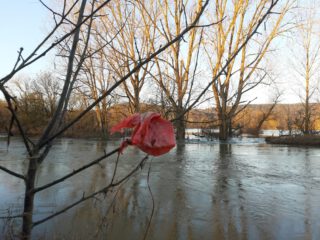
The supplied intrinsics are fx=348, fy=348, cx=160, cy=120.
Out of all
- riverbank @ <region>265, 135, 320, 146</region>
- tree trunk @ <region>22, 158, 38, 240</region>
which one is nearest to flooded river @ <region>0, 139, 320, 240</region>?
tree trunk @ <region>22, 158, 38, 240</region>

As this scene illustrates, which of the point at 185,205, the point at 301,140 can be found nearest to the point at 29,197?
the point at 185,205

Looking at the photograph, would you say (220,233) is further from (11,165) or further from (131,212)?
(11,165)

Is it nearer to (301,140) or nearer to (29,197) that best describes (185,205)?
(29,197)

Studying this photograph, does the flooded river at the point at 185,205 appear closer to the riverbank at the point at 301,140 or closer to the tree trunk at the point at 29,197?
the tree trunk at the point at 29,197

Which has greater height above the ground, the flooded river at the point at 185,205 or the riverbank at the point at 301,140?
the riverbank at the point at 301,140

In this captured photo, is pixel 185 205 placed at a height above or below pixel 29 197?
below

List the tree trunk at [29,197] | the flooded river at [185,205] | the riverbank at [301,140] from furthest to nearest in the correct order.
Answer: the riverbank at [301,140] < the flooded river at [185,205] < the tree trunk at [29,197]

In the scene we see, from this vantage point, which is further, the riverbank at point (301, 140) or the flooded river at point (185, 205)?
the riverbank at point (301, 140)

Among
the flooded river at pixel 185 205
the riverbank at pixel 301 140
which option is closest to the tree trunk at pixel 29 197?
the flooded river at pixel 185 205

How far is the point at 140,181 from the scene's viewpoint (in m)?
7.26

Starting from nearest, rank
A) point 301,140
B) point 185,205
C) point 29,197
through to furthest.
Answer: point 29,197 < point 185,205 < point 301,140

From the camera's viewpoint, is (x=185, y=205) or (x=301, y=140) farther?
(x=301, y=140)

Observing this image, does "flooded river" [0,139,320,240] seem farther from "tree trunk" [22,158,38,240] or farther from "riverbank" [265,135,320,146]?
"riverbank" [265,135,320,146]

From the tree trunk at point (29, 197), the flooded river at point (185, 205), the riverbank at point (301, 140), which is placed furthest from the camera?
the riverbank at point (301, 140)
